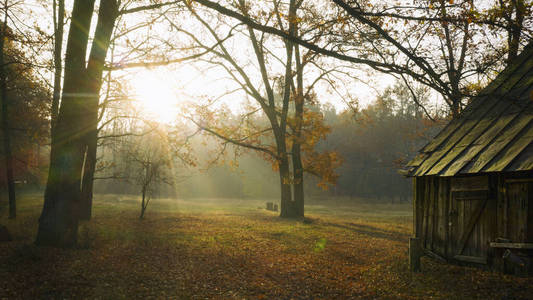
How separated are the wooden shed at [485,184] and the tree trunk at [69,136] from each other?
10.1 metres

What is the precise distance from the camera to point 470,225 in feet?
31.0

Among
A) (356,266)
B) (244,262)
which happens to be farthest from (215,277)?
(356,266)

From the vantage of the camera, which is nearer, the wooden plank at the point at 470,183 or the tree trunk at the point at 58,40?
the wooden plank at the point at 470,183

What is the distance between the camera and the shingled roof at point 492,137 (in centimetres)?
820

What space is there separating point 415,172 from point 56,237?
10924 mm

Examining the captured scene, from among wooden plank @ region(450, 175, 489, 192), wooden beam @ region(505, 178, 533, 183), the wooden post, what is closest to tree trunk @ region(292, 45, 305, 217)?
wooden plank @ region(450, 175, 489, 192)

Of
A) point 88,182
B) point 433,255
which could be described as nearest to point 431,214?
point 433,255

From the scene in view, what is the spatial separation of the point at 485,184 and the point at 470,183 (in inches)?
17.5

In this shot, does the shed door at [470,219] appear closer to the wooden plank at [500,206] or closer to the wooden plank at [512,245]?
the wooden plank at [500,206]

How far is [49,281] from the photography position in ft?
22.5

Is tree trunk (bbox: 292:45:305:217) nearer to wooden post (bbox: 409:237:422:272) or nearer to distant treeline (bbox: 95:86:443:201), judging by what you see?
wooden post (bbox: 409:237:422:272)

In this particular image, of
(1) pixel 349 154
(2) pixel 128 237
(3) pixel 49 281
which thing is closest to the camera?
(3) pixel 49 281

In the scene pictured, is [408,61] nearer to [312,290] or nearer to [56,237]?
[312,290]

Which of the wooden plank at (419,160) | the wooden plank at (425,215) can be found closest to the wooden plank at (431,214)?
the wooden plank at (425,215)
